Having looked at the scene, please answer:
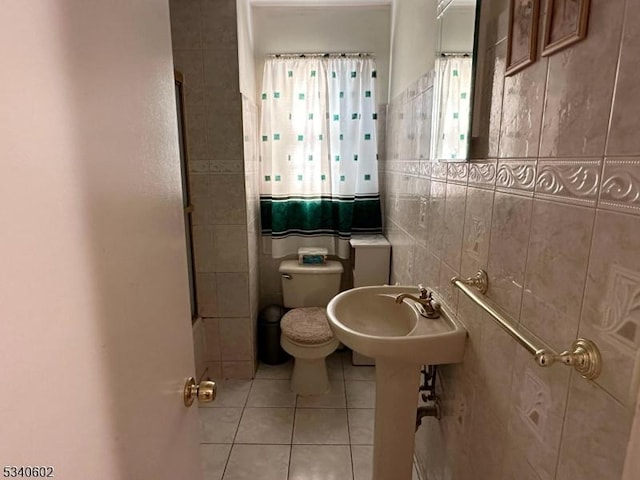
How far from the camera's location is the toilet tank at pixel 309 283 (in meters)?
2.69

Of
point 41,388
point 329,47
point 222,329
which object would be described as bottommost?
point 222,329

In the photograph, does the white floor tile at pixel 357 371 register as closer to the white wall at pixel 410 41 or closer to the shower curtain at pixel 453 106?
the shower curtain at pixel 453 106

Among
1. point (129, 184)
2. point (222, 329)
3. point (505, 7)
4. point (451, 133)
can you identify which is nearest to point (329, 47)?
point (451, 133)

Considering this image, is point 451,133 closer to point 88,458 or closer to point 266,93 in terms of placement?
point 88,458

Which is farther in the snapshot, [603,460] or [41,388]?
[603,460]

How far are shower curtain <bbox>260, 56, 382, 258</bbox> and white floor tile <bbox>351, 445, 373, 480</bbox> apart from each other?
131 centimetres

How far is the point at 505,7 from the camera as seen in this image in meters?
1.00

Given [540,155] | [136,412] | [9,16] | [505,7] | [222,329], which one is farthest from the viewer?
[222,329]

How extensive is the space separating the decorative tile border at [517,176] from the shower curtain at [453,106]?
10.6 inches

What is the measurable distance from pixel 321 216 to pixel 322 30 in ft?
4.38

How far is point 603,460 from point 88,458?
0.82 m

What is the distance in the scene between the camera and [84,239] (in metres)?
0.47

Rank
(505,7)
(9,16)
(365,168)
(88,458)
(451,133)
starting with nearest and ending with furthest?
(9,16) → (88,458) → (505,7) → (451,133) → (365,168)

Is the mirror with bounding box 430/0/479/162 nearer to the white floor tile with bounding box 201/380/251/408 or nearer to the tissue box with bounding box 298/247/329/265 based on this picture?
the tissue box with bounding box 298/247/329/265
